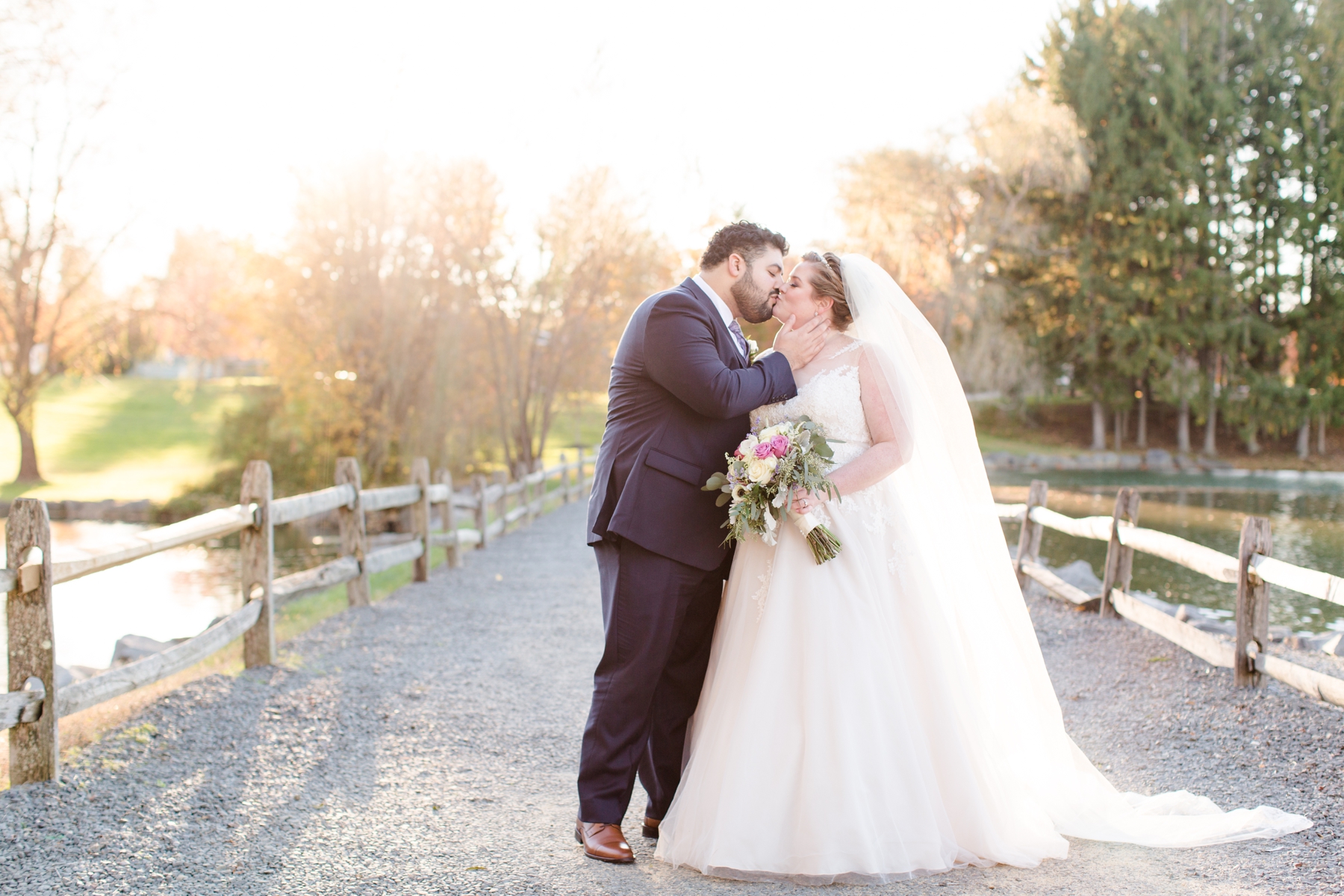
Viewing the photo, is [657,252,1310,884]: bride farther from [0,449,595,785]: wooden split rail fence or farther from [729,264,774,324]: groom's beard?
[0,449,595,785]: wooden split rail fence

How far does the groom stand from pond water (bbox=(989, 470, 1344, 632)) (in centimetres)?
690

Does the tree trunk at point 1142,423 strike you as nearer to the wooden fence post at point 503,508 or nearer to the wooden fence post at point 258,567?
the wooden fence post at point 503,508

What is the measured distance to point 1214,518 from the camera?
58.7ft

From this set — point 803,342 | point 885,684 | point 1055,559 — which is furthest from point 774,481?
point 1055,559

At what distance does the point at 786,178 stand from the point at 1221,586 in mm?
21134

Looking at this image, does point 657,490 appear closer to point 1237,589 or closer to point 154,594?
point 1237,589

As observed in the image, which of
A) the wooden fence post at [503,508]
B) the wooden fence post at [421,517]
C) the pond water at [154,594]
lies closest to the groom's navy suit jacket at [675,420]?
the pond water at [154,594]

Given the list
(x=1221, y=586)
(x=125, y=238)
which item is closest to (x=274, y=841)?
(x=1221, y=586)

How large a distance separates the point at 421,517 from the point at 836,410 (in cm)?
705

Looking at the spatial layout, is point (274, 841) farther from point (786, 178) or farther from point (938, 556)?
point (786, 178)

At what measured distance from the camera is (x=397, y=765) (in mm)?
4516

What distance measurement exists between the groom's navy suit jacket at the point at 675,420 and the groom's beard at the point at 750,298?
0.14 m

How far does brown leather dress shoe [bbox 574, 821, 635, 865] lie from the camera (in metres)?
3.28

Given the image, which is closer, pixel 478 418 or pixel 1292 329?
pixel 478 418
